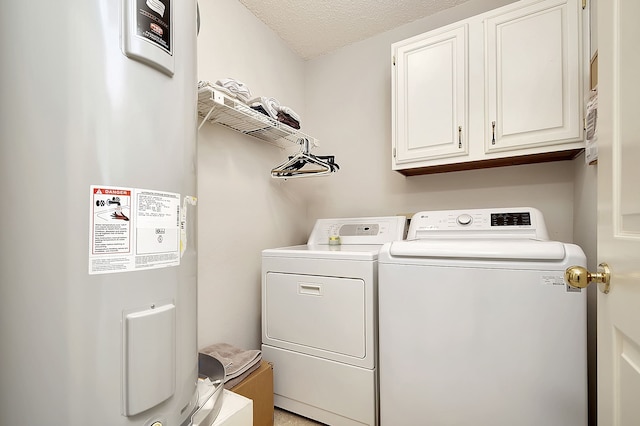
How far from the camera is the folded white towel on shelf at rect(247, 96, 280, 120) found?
62.0 inches

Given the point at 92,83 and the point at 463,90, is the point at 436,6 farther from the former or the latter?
the point at 92,83

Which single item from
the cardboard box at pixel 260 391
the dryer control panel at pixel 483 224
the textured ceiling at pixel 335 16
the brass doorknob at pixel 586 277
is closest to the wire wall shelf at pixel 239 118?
the textured ceiling at pixel 335 16

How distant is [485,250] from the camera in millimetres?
1167

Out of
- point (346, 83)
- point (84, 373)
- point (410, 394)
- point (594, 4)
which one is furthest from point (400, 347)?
point (346, 83)

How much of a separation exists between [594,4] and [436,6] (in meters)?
0.89

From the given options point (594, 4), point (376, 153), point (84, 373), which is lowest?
point (84, 373)

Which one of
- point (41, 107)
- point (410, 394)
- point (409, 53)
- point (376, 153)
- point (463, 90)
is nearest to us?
point (41, 107)

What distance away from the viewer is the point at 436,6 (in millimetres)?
1920

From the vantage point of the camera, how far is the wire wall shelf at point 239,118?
1.34 meters

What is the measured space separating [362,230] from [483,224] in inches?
29.1

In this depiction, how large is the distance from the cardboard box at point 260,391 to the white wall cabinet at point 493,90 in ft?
4.67

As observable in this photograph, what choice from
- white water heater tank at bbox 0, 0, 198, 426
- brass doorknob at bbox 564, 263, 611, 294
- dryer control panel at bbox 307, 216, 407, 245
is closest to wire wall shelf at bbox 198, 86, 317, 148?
dryer control panel at bbox 307, 216, 407, 245

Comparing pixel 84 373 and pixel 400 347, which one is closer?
pixel 84 373

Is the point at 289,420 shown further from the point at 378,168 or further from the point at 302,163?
the point at 378,168
